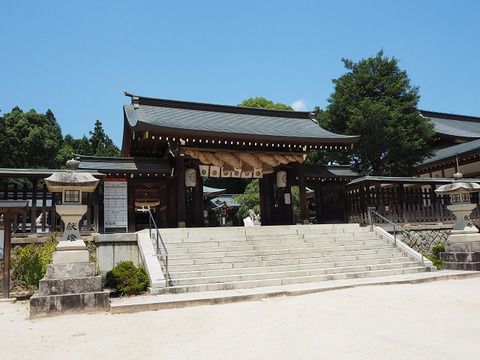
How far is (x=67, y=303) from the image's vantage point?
26.0ft

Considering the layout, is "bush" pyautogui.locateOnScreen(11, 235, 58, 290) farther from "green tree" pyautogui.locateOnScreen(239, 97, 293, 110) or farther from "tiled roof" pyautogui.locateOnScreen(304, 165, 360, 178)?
"green tree" pyautogui.locateOnScreen(239, 97, 293, 110)

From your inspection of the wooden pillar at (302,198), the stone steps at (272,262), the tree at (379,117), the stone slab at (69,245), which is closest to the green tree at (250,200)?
the tree at (379,117)

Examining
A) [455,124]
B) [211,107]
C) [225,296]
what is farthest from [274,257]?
[455,124]

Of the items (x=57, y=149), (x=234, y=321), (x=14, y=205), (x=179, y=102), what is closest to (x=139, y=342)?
(x=234, y=321)

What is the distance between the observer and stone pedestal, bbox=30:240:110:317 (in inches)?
307

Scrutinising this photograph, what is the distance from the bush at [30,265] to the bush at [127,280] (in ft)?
6.81

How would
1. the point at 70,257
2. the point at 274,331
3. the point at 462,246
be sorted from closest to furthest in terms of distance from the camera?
1. the point at 274,331
2. the point at 70,257
3. the point at 462,246

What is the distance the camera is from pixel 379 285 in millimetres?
9844

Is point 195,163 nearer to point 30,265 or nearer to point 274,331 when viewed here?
point 30,265

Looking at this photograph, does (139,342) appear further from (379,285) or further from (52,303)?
(379,285)

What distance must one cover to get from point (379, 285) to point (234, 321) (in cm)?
483

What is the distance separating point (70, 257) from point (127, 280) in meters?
1.47

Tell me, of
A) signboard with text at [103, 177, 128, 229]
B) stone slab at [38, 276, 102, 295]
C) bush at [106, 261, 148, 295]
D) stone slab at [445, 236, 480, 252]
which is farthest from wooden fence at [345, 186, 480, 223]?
stone slab at [38, 276, 102, 295]

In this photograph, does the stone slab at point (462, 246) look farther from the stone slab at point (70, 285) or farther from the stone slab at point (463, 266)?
the stone slab at point (70, 285)
